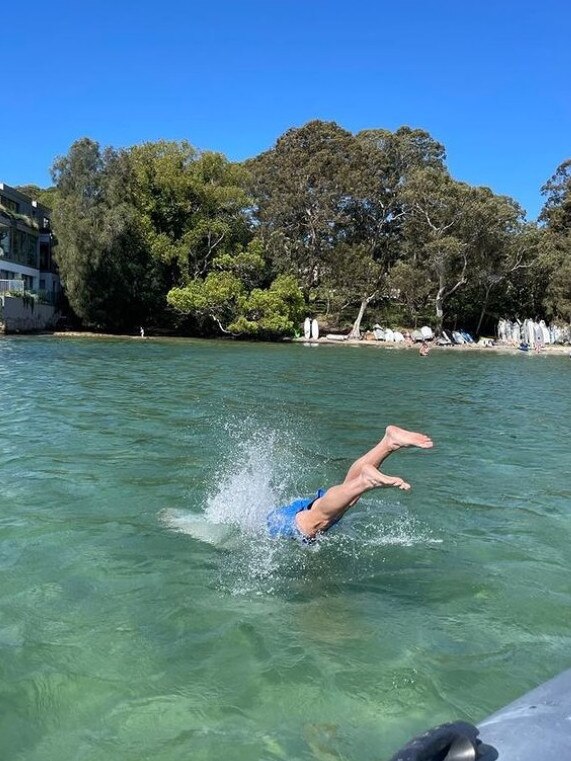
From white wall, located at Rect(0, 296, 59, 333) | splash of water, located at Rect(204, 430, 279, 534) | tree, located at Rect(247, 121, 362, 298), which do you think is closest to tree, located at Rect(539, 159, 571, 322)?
tree, located at Rect(247, 121, 362, 298)

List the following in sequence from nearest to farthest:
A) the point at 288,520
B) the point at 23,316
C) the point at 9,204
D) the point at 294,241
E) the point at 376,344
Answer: the point at 288,520
the point at 23,316
the point at 376,344
the point at 9,204
the point at 294,241

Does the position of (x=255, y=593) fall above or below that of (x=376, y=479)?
below

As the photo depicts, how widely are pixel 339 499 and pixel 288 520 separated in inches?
32.6

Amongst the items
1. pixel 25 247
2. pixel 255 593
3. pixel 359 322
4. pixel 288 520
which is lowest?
pixel 255 593

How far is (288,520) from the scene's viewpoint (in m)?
6.70

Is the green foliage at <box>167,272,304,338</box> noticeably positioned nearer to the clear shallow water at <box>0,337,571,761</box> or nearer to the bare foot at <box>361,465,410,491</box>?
the clear shallow water at <box>0,337,571,761</box>

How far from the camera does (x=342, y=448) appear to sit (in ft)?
40.9

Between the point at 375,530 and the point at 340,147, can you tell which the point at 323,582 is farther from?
the point at 340,147

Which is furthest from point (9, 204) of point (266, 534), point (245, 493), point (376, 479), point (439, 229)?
point (376, 479)

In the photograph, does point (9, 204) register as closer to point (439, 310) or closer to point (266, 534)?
point (439, 310)

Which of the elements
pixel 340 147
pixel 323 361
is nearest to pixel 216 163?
pixel 340 147

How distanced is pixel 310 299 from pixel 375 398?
41.1 meters

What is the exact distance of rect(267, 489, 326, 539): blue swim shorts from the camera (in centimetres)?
666

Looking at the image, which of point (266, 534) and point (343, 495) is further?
point (266, 534)
